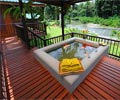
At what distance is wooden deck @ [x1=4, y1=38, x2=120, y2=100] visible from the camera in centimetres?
224

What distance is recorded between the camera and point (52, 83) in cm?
261

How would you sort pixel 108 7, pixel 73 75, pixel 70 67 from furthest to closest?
pixel 108 7
pixel 70 67
pixel 73 75

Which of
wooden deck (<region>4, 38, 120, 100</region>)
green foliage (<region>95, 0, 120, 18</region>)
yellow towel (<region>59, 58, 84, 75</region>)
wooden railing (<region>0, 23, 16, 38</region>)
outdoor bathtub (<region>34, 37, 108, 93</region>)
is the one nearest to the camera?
wooden deck (<region>4, 38, 120, 100</region>)

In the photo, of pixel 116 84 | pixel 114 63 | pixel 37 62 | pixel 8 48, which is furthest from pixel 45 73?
pixel 8 48

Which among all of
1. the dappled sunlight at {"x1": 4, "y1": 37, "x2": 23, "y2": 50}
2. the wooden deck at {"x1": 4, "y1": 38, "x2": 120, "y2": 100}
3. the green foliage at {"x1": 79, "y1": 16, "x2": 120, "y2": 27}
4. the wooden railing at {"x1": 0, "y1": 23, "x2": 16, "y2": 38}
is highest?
the green foliage at {"x1": 79, "y1": 16, "x2": 120, "y2": 27}

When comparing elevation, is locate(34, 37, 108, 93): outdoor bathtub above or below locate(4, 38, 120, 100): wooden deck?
above

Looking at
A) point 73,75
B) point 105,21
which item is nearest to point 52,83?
point 73,75

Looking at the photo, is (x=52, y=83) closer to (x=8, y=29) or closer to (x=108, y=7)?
(x=8, y=29)

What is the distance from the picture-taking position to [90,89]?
7.75 ft

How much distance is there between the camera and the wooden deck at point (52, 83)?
2238mm

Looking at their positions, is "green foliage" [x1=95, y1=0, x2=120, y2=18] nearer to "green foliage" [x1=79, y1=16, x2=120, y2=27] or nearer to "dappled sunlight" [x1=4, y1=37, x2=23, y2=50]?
"green foliage" [x1=79, y1=16, x2=120, y2=27]

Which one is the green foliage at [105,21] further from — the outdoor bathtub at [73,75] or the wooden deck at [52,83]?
the wooden deck at [52,83]

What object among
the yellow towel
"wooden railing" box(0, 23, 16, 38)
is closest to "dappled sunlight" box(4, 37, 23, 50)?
"wooden railing" box(0, 23, 16, 38)

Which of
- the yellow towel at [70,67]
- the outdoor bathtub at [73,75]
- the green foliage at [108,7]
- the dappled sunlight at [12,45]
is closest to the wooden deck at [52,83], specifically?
the outdoor bathtub at [73,75]
